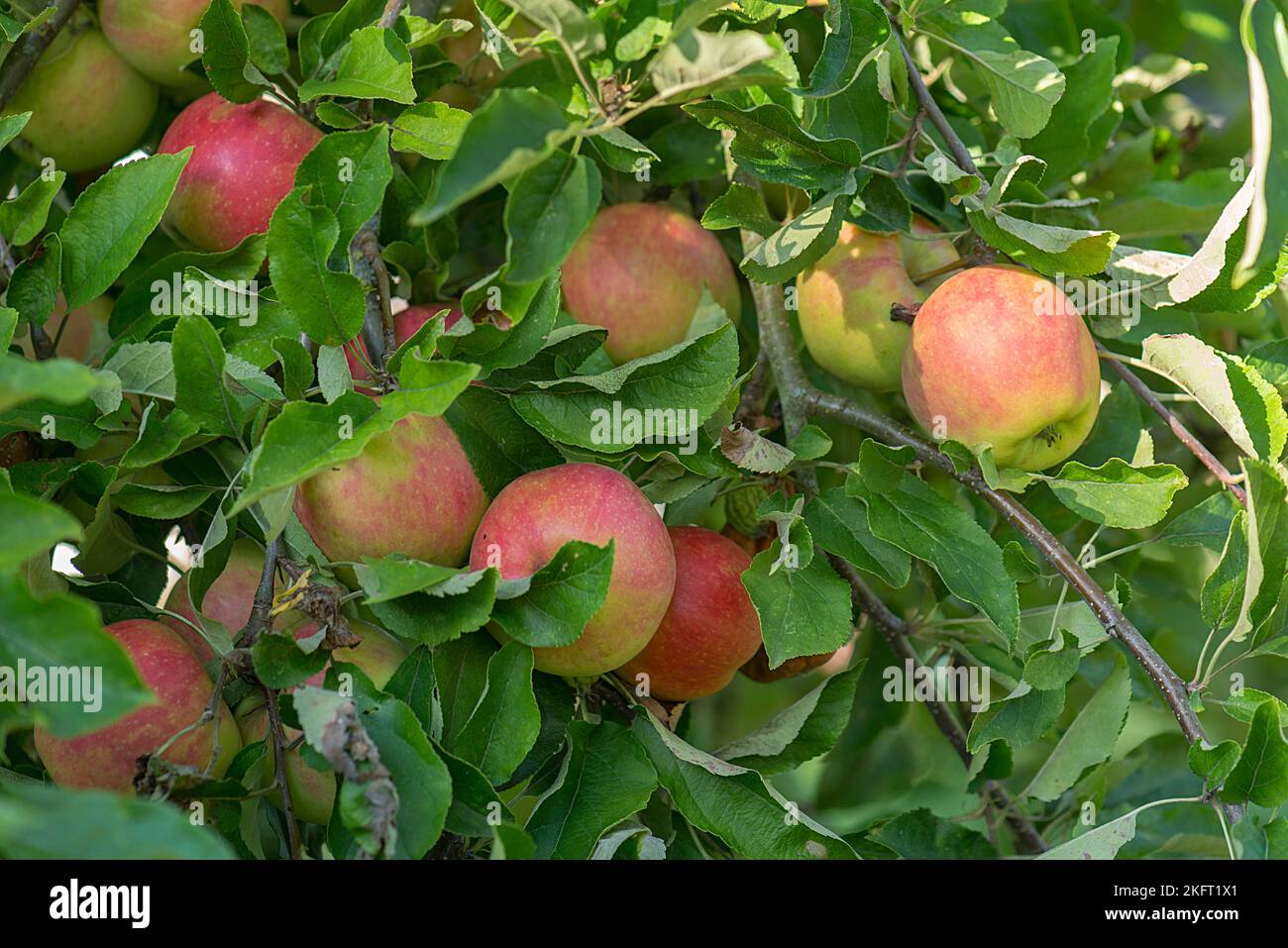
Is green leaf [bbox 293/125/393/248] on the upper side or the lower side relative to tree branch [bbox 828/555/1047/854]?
upper

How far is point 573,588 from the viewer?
2.68 feet

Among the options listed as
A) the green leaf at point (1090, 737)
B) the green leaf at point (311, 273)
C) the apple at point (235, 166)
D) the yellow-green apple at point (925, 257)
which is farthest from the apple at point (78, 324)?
the green leaf at point (1090, 737)

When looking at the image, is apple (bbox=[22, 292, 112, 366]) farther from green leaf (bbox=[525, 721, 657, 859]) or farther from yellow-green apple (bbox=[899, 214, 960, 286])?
yellow-green apple (bbox=[899, 214, 960, 286])

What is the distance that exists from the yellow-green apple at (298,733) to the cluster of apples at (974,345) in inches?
19.7

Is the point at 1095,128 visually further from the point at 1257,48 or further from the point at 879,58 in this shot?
the point at 1257,48

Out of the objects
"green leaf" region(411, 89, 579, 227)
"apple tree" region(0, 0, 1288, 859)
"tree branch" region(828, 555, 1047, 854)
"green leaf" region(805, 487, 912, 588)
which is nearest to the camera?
"green leaf" region(411, 89, 579, 227)

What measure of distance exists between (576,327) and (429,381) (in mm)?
196

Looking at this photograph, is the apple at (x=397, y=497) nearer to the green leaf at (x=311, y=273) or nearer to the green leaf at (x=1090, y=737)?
the green leaf at (x=311, y=273)

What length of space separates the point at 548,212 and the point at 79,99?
695 millimetres

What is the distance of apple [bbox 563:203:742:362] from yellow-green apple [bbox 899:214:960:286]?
19 cm

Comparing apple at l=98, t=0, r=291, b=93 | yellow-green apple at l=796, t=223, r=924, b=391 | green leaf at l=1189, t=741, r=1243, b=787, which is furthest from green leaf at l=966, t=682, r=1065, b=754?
apple at l=98, t=0, r=291, b=93

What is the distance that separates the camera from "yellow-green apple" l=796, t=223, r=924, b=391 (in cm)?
111

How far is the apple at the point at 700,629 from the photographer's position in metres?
1.01

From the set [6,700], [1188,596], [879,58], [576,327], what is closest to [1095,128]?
[879,58]
